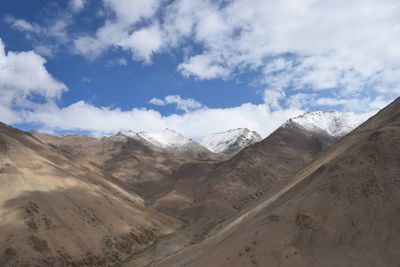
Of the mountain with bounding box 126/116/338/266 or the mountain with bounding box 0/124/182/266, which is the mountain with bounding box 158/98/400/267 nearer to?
the mountain with bounding box 0/124/182/266

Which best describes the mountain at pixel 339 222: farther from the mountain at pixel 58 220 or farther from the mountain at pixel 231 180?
the mountain at pixel 231 180

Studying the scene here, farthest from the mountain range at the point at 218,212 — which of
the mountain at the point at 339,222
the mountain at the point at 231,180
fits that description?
the mountain at the point at 231,180

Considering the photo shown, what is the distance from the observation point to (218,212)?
116688mm

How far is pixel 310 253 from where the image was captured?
32688mm

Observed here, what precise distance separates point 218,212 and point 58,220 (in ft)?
175

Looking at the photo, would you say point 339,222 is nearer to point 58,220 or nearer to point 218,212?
point 58,220

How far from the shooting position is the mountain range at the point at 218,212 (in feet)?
113

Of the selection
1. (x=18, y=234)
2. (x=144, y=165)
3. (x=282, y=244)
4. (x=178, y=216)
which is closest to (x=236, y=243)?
(x=282, y=244)

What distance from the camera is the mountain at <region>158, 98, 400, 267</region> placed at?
31.9m

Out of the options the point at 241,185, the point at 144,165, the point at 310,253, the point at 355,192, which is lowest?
the point at 310,253

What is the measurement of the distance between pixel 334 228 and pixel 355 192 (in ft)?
12.6

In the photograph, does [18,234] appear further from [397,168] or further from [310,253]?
[397,168]

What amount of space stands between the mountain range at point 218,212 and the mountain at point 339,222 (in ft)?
0.27

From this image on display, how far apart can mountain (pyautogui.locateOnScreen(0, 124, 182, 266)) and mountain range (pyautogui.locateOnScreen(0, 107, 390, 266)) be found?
17cm
